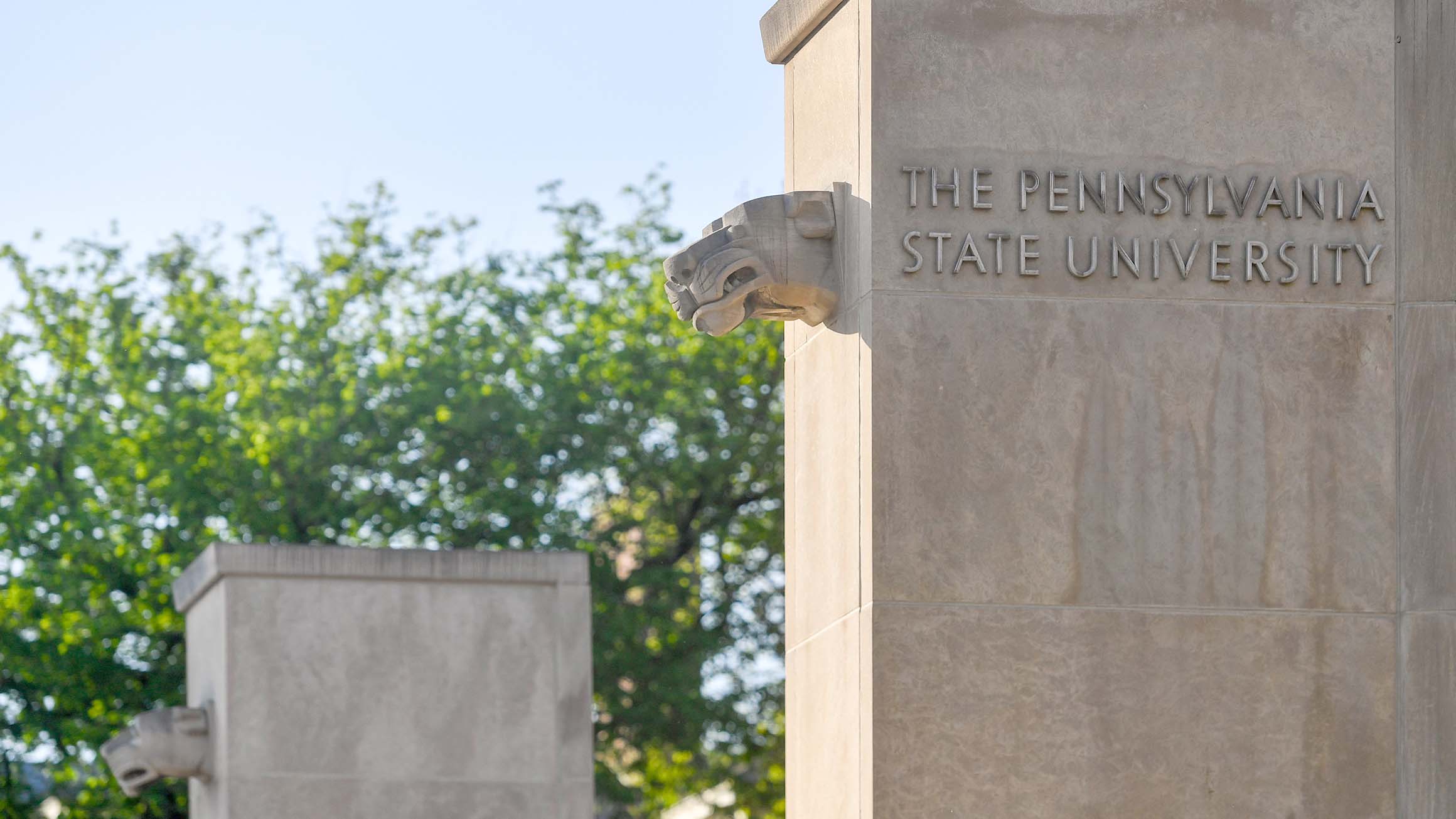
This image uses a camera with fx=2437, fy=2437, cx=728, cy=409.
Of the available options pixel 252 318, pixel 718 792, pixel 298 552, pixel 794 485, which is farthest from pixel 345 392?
pixel 794 485

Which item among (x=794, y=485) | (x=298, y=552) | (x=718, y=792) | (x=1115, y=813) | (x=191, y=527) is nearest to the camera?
(x=1115, y=813)

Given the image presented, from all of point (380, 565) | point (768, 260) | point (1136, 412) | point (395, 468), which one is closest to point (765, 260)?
point (768, 260)

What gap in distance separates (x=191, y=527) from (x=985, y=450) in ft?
72.4

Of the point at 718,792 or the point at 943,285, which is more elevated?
the point at 943,285

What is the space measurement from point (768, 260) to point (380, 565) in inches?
402

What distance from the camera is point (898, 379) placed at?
26.5 ft

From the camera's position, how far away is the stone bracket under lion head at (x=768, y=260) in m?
8.45

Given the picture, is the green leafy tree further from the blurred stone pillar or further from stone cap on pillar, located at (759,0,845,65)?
stone cap on pillar, located at (759,0,845,65)

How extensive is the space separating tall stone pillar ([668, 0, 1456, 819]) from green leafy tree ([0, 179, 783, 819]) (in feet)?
68.5

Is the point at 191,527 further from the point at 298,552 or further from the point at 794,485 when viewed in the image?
the point at 794,485

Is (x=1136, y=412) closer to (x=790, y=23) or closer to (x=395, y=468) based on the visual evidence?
(x=790, y=23)

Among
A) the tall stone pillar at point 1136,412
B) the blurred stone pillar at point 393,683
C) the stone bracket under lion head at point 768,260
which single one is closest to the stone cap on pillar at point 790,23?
the tall stone pillar at point 1136,412

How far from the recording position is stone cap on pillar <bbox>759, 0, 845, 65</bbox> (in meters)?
8.77

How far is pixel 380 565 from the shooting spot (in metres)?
18.2
